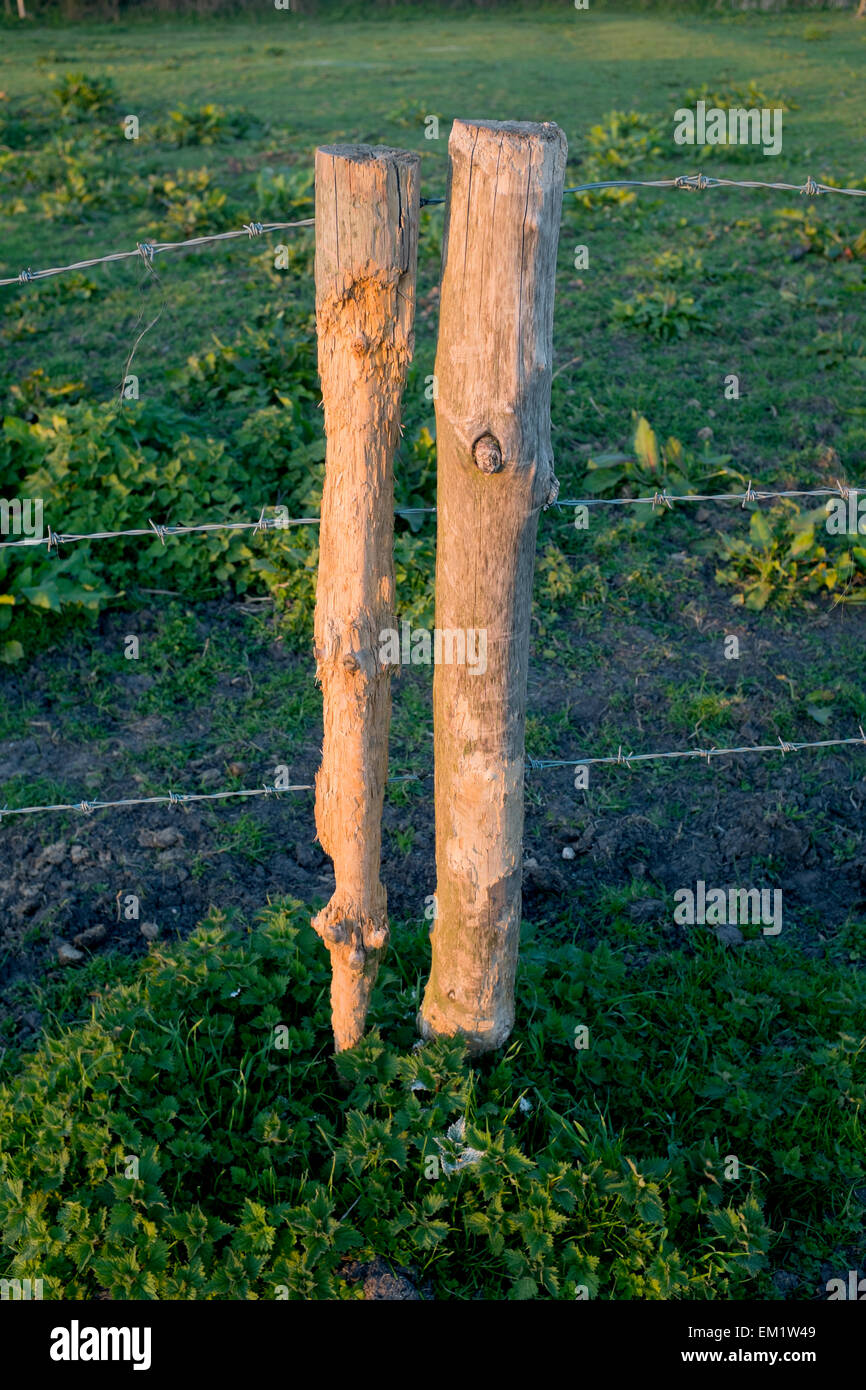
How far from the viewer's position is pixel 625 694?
4766mm

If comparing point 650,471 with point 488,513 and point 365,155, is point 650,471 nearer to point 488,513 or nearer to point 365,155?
point 488,513

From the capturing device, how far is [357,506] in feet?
8.10

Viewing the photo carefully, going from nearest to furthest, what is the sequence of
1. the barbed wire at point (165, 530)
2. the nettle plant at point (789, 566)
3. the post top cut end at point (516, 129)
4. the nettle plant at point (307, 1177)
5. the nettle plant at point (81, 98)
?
the post top cut end at point (516, 129)
the nettle plant at point (307, 1177)
the barbed wire at point (165, 530)
the nettle plant at point (789, 566)
the nettle plant at point (81, 98)

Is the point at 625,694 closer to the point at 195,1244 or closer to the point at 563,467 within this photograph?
the point at 563,467

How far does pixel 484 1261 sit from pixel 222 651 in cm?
311

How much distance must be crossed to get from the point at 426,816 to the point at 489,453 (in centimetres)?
215

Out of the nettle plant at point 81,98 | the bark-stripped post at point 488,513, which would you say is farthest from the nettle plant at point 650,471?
the nettle plant at point 81,98

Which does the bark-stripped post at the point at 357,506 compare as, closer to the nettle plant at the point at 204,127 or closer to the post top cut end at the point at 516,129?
the post top cut end at the point at 516,129

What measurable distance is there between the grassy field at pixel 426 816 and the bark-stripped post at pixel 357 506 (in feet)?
1.34

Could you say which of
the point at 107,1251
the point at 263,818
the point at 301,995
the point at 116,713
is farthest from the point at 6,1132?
the point at 116,713

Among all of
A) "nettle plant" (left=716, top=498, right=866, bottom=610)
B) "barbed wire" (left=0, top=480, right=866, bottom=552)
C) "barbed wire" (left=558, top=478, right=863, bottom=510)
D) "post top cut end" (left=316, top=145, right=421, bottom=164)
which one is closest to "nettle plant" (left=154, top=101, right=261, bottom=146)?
"barbed wire" (left=0, top=480, right=866, bottom=552)

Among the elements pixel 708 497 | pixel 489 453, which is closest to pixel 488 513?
pixel 489 453

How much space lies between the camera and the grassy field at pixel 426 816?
101 inches

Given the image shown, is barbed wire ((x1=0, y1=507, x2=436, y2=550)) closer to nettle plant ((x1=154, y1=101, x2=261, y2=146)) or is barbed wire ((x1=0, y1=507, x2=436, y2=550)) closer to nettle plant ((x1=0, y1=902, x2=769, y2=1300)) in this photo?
nettle plant ((x1=0, y1=902, x2=769, y2=1300))
